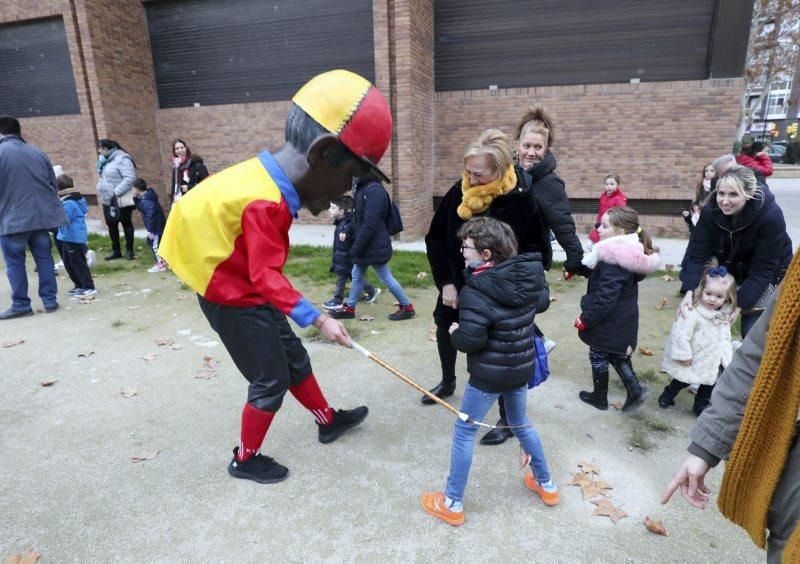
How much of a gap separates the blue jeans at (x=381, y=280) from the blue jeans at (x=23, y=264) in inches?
142

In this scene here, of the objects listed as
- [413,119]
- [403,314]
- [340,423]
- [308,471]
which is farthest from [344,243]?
[413,119]

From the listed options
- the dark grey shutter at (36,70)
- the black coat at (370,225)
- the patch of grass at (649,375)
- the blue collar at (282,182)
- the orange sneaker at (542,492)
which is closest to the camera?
the blue collar at (282,182)

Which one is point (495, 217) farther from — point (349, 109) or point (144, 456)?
point (144, 456)

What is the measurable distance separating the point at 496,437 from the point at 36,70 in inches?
534

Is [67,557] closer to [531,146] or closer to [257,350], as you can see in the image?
[257,350]

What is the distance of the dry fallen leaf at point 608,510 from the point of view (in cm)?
263

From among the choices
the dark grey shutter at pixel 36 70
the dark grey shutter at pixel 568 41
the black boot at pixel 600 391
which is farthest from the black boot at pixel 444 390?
the dark grey shutter at pixel 36 70

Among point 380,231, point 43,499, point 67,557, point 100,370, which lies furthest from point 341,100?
point 100,370

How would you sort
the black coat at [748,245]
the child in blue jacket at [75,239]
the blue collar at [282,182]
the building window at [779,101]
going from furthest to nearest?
the building window at [779,101] < the child in blue jacket at [75,239] < the black coat at [748,245] < the blue collar at [282,182]

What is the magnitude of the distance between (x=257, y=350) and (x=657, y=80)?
9208 millimetres

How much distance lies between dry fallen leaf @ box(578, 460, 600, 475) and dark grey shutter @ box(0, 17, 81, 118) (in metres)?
13.0

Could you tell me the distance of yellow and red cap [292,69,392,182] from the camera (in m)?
2.25

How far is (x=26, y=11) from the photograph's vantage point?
1098 centimetres

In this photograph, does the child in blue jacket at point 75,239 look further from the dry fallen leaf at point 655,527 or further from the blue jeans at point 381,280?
the dry fallen leaf at point 655,527
